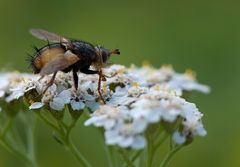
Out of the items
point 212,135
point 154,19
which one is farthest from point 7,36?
point 212,135

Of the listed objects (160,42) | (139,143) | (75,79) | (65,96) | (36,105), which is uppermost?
(160,42)

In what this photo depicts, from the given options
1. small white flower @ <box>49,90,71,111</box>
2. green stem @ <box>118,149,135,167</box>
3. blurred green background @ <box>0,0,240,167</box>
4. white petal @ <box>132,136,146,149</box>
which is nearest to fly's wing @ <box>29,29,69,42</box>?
small white flower @ <box>49,90,71,111</box>

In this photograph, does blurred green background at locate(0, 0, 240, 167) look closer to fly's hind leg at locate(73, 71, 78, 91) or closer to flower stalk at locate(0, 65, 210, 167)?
flower stalk at locate(0, 65, 210, 167)

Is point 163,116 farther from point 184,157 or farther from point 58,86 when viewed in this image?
point 184,157

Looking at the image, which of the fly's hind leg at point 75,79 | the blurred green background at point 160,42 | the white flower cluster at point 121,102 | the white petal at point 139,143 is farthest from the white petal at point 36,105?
Result: the blurred green background at point 160,42

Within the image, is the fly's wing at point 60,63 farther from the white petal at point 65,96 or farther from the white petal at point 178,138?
the white petal at point 178,138

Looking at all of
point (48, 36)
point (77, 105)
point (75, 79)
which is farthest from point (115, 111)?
point (48, 36)

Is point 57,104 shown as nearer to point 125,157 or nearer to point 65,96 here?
point 65,96
